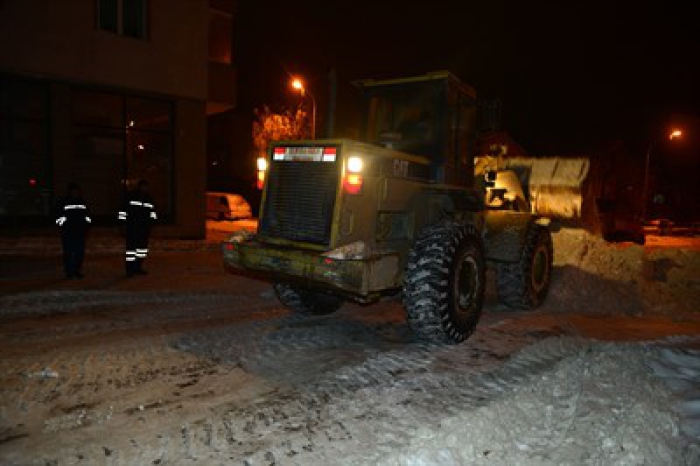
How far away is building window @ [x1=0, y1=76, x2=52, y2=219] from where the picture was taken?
1419 centimetres

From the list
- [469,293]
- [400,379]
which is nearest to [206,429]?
[400,379]

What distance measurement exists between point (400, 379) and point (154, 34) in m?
14.8

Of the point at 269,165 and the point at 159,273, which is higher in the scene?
the point at 269,165

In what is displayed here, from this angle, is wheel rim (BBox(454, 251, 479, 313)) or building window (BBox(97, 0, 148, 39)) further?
building window (BBox(97, 0, 148, 39))

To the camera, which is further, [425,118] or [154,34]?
[154,34]

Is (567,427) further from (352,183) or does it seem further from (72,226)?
(72,226)

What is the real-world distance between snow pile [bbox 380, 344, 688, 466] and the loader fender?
2.72m

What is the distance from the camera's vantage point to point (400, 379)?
482 cm

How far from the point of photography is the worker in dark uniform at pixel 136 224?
32.3 ft

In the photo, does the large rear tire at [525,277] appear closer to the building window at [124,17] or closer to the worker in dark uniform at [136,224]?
the worker in dark uniform at [136,224]

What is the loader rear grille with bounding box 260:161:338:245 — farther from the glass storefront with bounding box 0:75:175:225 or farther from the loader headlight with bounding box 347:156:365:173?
the glass storefront with bounding box 0:75:175:225

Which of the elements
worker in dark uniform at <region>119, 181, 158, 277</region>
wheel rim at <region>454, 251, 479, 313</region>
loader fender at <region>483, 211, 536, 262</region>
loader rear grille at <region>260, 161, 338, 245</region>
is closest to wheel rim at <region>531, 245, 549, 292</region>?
loader fender at <region>483, 211, 536, 262</region>

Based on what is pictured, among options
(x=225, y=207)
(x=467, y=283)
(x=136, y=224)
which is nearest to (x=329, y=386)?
(x=467, y=283)

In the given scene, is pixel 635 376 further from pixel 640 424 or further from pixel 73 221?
pixel 73 221
